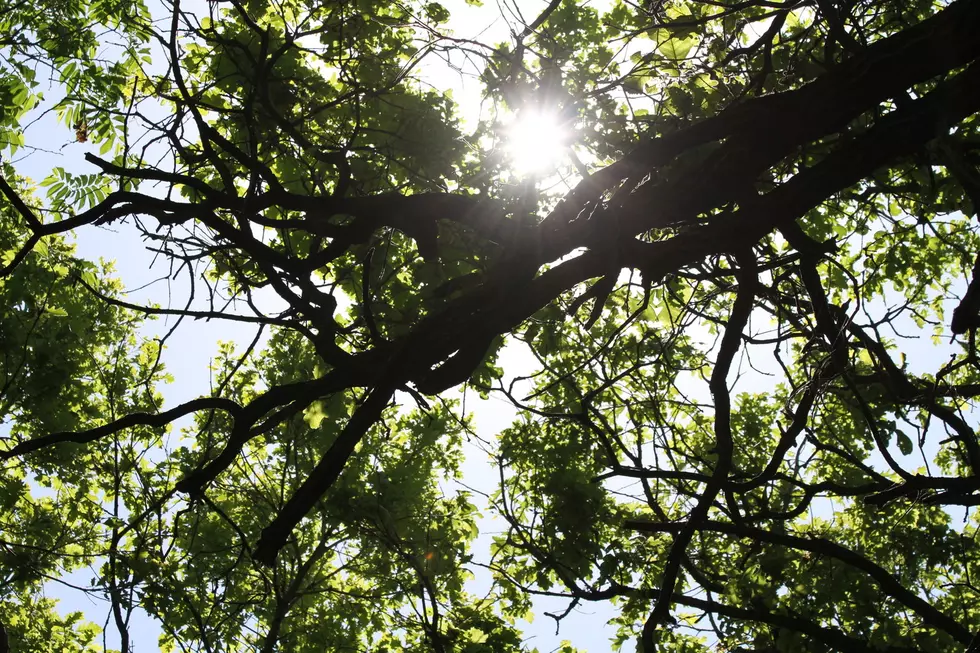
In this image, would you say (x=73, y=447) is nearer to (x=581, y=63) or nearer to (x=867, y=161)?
(x=581, y=63)

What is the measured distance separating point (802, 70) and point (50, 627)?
35.0ft

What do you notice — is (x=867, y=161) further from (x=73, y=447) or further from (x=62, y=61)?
(x=73, y=447)

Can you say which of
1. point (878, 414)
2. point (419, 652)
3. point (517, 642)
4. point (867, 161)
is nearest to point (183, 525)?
point (419, 652)

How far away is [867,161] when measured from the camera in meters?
2.50

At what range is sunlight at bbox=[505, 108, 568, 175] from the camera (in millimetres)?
3381

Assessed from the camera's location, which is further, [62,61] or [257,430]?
[62,61]

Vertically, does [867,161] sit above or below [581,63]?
below

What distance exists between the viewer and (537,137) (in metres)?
3.51

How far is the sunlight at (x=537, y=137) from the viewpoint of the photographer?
11.1ft

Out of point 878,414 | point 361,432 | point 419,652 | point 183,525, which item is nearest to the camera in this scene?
point 361,432

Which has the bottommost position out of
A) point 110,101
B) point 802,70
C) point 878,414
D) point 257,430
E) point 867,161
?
point 257,430

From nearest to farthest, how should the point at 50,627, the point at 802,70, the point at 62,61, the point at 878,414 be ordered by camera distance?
1. the point at 802,70
2. the point at 878,414
3. the point at 62,61
4. the point at 50,627

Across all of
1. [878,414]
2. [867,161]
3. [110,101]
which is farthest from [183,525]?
[867,161]

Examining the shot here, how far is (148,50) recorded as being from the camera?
18.8ft
